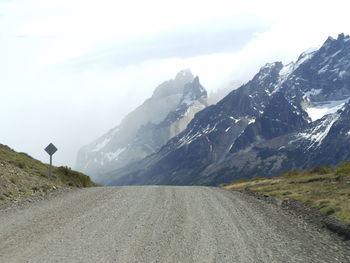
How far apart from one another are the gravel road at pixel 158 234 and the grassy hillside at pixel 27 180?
412 cm

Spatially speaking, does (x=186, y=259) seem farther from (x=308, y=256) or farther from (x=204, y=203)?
(x=204, y=203)

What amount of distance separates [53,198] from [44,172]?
40.9ft

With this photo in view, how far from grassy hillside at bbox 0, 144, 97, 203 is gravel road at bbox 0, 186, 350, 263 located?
4.12 metres

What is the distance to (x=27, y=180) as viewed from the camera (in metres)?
34.7

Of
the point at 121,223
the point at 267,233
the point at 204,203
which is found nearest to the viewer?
the point at 267,233

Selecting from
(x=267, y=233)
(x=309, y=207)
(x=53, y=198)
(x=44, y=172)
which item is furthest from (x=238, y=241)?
(x=44, y=172)

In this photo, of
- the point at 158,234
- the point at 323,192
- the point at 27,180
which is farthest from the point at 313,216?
the point at 27,180

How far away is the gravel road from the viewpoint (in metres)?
14.3

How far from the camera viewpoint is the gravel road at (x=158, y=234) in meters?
14.3

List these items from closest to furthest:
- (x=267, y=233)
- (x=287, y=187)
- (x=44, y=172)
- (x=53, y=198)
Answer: (x=267, y=233) → (x=53, y=198) → (x=287, y=187) → (x=44, y=172)

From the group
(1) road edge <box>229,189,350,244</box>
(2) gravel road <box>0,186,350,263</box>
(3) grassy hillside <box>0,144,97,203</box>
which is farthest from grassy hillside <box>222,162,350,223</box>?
(3) grassy hillside <box>0,144,97,203</box>

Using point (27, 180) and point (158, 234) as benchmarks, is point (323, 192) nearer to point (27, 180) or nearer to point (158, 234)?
point (158, 234)

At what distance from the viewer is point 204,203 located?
1064 inches

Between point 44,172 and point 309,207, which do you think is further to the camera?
point 44,172
